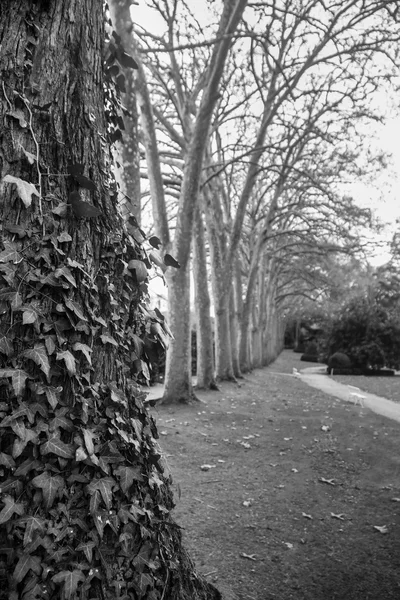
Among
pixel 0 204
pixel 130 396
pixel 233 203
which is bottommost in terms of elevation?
pixel 130 396

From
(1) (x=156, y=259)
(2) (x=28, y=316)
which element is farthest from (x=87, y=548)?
(1) (x=156, y=259)

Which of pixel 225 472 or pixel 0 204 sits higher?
pixel 0 204

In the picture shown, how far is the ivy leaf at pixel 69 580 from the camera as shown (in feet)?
5.77

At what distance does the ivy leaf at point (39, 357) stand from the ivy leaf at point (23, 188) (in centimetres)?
57

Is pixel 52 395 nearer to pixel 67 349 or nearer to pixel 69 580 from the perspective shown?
pixel 67 349

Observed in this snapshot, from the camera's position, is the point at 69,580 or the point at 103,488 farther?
the point at 103,488

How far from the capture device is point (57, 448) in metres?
1.85

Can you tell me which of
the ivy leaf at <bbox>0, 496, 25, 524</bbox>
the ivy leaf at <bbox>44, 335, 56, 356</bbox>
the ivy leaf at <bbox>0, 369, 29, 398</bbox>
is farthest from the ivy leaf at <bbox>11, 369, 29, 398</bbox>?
the ivy leaf at <bbox>0, 496, 25, 524</bbox>

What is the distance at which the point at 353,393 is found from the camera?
12.6 meters

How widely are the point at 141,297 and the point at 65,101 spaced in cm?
98

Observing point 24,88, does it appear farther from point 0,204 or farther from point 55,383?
point 55,383

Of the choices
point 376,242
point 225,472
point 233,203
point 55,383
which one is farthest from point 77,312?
point 233,203

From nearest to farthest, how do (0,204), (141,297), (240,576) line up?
(0,204), (141,297), (240,576)

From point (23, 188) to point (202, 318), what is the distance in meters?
11.0
